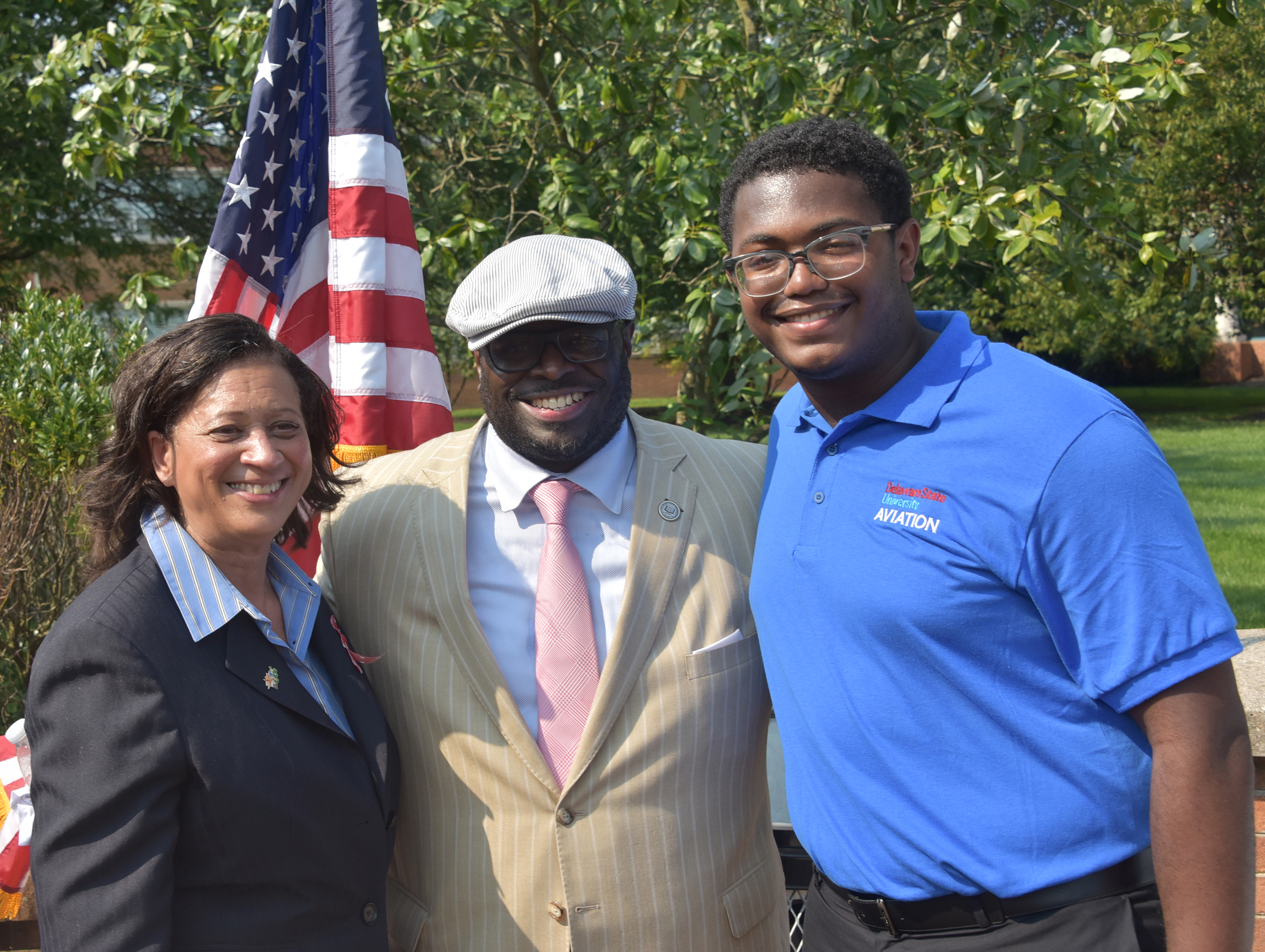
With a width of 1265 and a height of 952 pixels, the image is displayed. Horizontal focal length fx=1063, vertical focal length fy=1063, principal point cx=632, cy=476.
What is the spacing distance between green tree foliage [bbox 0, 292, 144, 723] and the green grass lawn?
649cm

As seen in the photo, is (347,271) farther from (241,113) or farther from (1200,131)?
(1200,131)

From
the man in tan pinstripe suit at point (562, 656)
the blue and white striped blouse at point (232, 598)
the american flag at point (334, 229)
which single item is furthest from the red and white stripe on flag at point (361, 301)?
the blue and white striped blouse at point (232, 598)

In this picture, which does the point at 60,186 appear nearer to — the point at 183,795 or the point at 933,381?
the point at 183,795

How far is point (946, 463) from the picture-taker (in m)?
1.92

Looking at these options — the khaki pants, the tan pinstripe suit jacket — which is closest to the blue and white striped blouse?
the tan pinstripe suit jacket

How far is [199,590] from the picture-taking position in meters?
1.96

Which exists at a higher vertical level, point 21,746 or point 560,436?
point 560,436

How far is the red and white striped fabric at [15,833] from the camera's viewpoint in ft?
6.99

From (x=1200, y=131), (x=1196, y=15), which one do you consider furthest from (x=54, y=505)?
(x=1200, y=131)

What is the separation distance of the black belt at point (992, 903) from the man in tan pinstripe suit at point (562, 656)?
1.63 ft

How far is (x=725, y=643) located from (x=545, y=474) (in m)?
0.57

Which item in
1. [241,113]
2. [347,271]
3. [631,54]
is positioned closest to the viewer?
[347,271]

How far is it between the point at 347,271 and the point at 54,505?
2.03m

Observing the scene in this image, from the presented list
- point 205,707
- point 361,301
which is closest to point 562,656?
point 205,707
